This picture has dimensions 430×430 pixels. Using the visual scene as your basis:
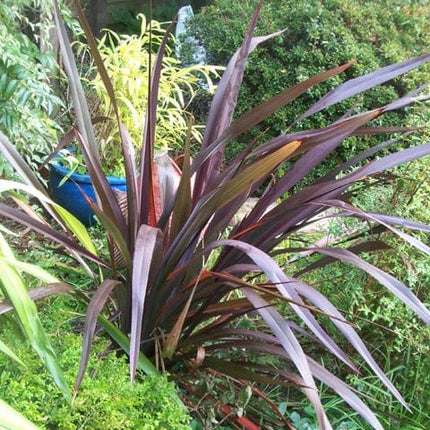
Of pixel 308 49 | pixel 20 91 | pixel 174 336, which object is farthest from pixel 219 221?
pixel 308 49

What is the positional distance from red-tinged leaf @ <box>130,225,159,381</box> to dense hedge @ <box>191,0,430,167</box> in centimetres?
273

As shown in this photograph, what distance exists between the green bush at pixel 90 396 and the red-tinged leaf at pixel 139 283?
169mm

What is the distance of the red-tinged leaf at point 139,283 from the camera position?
44.9 inches

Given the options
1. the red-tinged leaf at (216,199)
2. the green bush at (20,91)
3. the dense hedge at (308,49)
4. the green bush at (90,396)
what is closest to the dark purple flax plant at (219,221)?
the red-tinged leaf at (216,199)

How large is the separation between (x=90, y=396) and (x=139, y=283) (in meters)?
0.27

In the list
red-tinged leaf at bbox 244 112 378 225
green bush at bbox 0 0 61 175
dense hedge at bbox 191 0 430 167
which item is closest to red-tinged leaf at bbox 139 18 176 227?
red-tinged leaf at bbox 244 112 378 225

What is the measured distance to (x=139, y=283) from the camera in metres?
1.24

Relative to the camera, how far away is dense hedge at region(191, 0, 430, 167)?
4023mm

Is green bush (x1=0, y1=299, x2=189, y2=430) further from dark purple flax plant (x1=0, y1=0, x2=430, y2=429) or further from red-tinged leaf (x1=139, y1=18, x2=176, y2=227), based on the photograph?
red-tinged leaf (x1=139, y1=18, x2=176, y2=227)

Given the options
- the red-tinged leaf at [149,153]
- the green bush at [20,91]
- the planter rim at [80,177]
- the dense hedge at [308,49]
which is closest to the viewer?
the red-tinged leaf at [149,153]

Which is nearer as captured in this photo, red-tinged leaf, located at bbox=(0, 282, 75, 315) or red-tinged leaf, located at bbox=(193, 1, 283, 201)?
red-tinged leaf, located at bbox=(0, 282, 75, 315)

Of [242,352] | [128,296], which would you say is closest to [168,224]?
[128,296]

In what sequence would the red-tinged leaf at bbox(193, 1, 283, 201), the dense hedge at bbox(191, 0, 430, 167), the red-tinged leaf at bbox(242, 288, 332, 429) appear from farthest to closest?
the dense hedge at bbox(191, 0, 430, 167)
the red-tinged leaf at bbox(193, 1, 283, 201)
the red-tinged leaf at bbox(242, 288, 332, 429)

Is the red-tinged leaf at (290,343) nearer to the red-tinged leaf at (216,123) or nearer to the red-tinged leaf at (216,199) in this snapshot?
the red-tinged leaf at (216,199)
